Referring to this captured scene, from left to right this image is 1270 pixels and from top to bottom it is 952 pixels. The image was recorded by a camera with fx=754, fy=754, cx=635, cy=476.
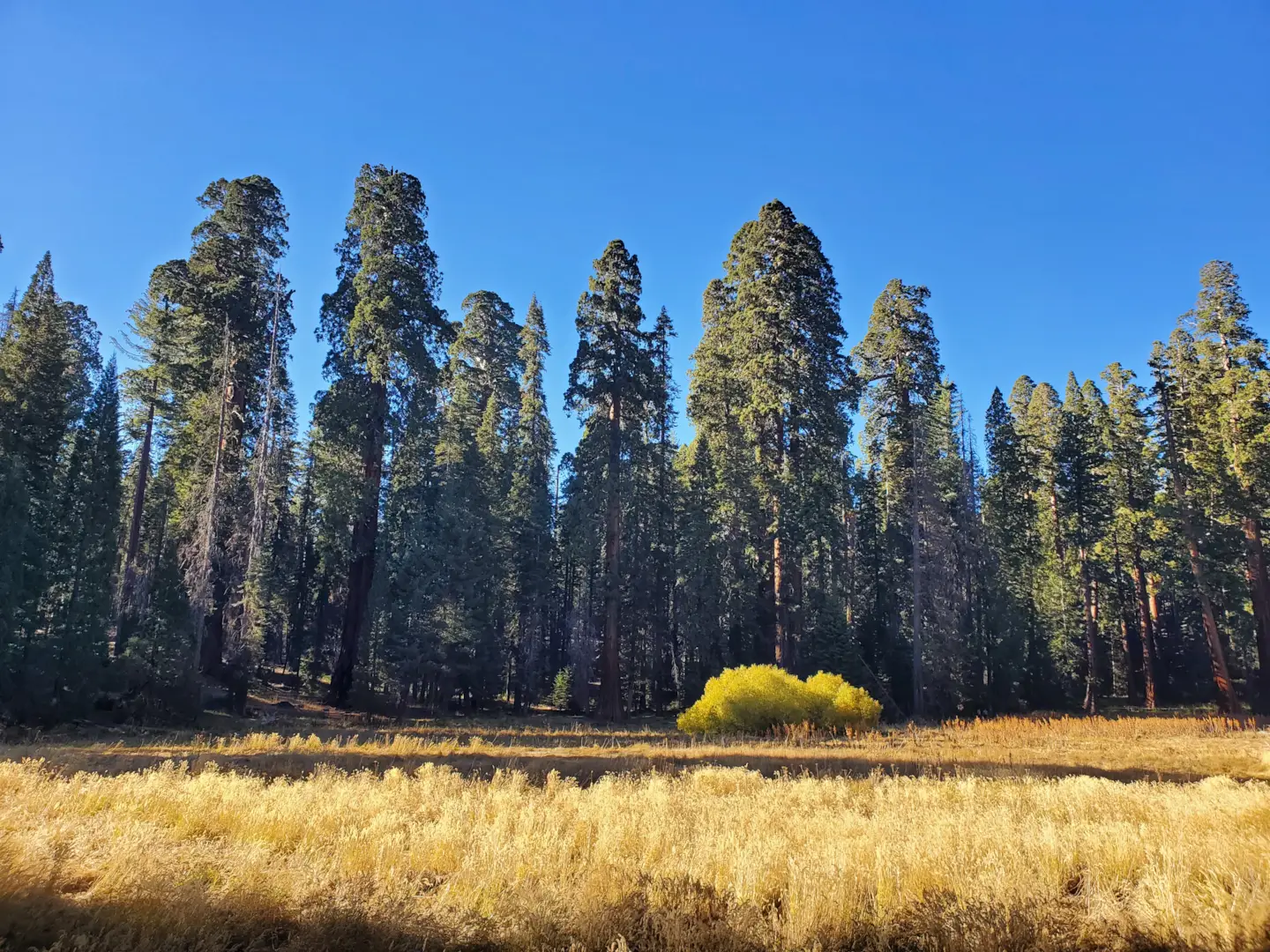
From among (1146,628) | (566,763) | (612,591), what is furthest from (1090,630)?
(566,763)

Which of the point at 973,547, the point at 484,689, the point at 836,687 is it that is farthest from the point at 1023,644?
the point at 484,689

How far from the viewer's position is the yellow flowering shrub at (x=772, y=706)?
21.0 m

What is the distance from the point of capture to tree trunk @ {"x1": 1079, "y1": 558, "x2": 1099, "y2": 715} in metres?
36.7

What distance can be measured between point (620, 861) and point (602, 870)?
579mm

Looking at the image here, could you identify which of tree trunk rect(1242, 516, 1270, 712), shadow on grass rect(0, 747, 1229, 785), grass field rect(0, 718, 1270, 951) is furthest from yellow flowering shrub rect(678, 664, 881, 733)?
tree trunk rect(1242, 516, 1270, 712)

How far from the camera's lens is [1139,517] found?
123 ft

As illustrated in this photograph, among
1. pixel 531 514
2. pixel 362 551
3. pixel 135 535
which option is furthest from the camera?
pixel 531 514

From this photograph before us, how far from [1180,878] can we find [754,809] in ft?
13.8

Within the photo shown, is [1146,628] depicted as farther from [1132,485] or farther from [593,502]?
[593,502]

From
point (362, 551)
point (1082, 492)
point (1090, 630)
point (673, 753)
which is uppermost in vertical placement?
point (1082, 492)

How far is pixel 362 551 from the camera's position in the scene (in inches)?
1079

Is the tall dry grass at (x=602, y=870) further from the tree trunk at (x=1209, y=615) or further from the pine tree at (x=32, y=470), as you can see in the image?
the tree trunk at (x=1209, y=615)

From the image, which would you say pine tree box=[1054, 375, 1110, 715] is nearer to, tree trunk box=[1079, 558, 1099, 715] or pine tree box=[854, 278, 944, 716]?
tree trunk box=[1079, 558, 1099, 715]

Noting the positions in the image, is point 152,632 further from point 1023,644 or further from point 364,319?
point 1023,644
